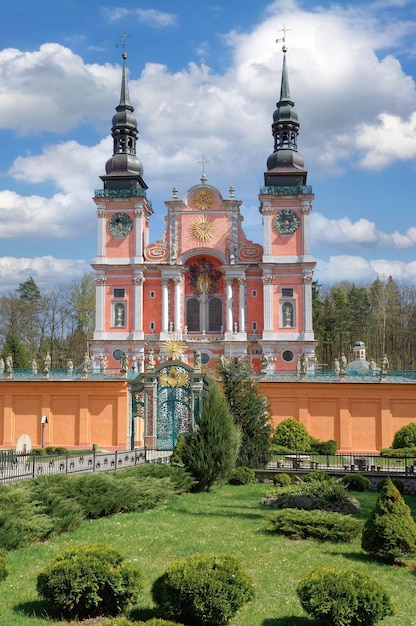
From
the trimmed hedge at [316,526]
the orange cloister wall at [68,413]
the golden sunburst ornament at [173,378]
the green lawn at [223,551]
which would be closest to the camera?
the green lawn at [223,551]

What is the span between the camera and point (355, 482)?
21.2m

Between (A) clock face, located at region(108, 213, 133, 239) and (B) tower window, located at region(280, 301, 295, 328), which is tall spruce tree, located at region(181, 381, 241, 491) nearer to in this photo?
(B) tower window, located at region(280, 301, 295, 328)

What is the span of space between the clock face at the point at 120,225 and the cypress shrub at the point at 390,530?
4252cm

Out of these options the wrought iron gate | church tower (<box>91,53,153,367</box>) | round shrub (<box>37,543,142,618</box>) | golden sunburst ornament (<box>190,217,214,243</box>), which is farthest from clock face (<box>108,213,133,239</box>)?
round shrub (<box>37,543,142,618</box>)

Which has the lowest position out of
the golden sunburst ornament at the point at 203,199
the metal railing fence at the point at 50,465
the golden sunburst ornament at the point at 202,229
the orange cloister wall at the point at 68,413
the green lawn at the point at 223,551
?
the green lawn at the point at 223,551

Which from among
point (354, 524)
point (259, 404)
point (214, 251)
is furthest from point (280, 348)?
point (354, 524)

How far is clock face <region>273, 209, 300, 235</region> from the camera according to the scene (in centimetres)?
5128

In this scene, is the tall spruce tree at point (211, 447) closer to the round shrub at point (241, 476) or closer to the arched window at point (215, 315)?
the round shrub at point (241, 476)

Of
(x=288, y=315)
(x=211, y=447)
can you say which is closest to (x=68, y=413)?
(x=211, y=447)

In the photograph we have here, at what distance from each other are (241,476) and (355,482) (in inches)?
143

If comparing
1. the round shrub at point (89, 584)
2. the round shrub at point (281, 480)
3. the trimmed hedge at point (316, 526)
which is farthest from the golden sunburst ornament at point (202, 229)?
the round shrub at point (89, 584)

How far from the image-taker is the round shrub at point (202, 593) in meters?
8.34

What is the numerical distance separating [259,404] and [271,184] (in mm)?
30343

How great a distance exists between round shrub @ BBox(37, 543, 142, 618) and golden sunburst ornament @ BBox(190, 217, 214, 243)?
4359 centimetres
